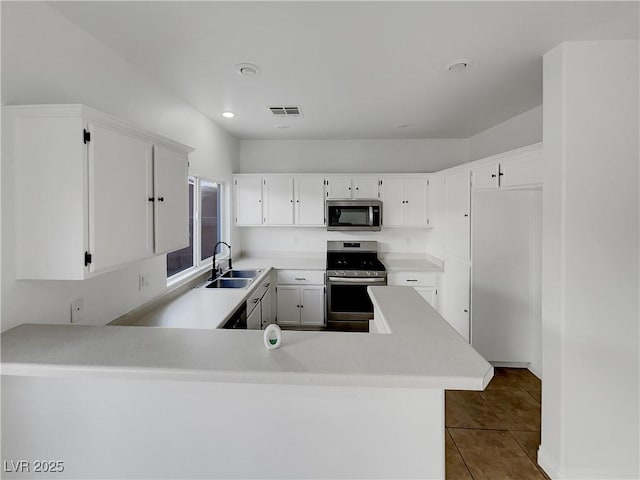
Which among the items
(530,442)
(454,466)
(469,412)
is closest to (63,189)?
(454,466)

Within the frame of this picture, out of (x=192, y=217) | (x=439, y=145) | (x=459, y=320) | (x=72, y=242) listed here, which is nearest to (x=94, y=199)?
(x=72, y=242)

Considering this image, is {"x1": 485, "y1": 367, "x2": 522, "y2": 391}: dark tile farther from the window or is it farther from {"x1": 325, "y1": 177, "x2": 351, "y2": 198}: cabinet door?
the window

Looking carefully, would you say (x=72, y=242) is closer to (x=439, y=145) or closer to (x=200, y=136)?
(x=200, y=136)

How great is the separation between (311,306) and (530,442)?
2443 millimetres

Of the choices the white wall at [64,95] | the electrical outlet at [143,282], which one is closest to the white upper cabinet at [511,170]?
the white wall at [64,95]

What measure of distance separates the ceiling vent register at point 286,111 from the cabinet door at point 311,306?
6.81 feet

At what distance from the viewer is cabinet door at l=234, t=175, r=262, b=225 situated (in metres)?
4.14

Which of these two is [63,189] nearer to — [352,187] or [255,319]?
[255,319]

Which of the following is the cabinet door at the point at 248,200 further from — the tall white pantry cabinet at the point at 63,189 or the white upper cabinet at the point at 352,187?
the tall white pantry cabinet at the point at 63,189

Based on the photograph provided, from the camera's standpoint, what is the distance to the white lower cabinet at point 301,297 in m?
3.87

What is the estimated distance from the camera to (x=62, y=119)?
4.07 feet

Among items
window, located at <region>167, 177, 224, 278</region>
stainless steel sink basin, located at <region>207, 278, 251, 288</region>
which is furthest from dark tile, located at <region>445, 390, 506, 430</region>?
window, located at <region>167, 177, 224, 278</region>

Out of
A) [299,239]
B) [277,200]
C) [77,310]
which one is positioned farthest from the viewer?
[299,239]

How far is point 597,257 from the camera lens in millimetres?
1721
